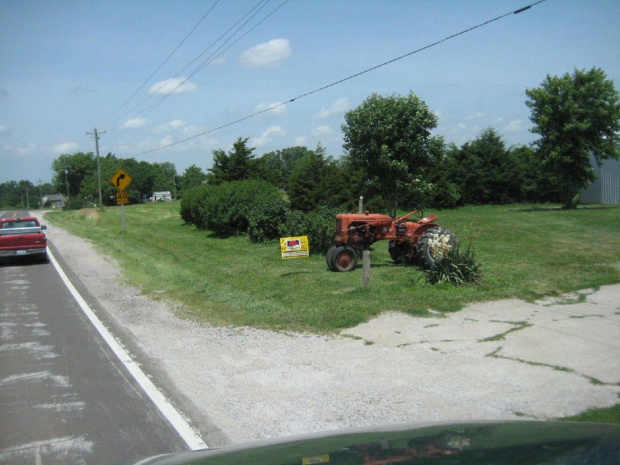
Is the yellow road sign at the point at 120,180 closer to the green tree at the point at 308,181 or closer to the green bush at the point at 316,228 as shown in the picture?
the green tree at the point at 308,181

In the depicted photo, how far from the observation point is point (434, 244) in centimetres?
1316

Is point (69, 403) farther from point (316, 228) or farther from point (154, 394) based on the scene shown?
point (316, 228)

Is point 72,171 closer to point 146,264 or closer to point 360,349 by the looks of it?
point 146,264

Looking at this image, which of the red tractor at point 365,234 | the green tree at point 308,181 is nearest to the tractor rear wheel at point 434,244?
the red tractor at point 365,234

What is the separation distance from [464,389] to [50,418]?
4.30 metres

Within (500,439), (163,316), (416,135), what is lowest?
(163,316)

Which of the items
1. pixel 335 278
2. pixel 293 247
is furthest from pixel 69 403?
pixel 293 247

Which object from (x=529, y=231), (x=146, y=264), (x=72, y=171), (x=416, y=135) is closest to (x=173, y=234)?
(x=146, y=264)

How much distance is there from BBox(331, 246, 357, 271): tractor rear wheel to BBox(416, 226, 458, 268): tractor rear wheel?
167 cm

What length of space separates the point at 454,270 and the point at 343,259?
3.56 meters

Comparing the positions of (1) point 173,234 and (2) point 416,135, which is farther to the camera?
(1) point 173,234

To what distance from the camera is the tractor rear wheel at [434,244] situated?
12.8 m

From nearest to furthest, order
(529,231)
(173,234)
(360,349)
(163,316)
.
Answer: (360,349) → (163,316) → (529,231) → (173,234)

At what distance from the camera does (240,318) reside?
10.5 m
